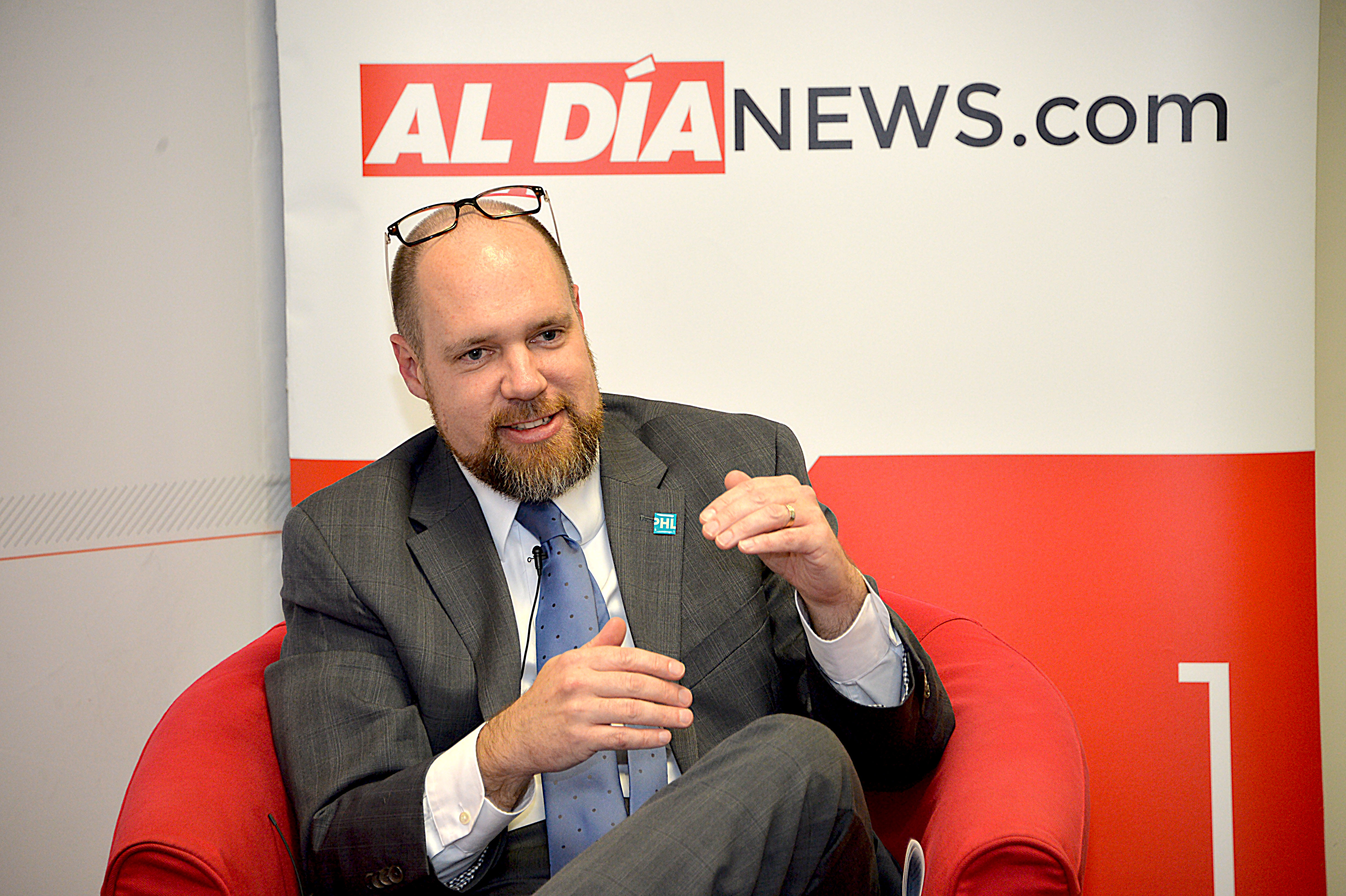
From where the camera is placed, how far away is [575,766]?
1586mm

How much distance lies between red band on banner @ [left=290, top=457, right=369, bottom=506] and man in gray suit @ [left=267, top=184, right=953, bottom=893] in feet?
1.93

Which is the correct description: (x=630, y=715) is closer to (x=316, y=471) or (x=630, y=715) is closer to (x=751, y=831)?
(x=751, y=831)

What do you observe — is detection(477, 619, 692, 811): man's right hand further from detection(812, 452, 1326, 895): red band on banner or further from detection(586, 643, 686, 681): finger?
detection(812, 452, 1326, 895): red band on banner

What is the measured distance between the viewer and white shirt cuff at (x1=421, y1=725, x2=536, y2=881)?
1.50 metres

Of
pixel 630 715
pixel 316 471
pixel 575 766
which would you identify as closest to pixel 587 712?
pixel 630 715

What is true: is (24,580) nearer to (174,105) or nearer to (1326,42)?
(174,105)

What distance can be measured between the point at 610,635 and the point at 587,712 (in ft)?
0.47

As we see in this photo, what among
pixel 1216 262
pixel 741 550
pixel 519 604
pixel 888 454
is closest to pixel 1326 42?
pixel 1216 262

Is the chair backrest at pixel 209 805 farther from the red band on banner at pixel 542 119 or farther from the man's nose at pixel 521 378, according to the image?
the red band on banner at pixel 542 119

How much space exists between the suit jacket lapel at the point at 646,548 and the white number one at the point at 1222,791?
151 centimetres

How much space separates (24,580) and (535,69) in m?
1.70

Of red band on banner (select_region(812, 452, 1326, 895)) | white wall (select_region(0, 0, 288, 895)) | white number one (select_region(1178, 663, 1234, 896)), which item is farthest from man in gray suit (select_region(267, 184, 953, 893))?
white number one (select_region(1178, 663, 1234, 896))

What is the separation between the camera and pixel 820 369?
253 centimetres

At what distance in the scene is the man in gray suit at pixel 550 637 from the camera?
1.40 m
